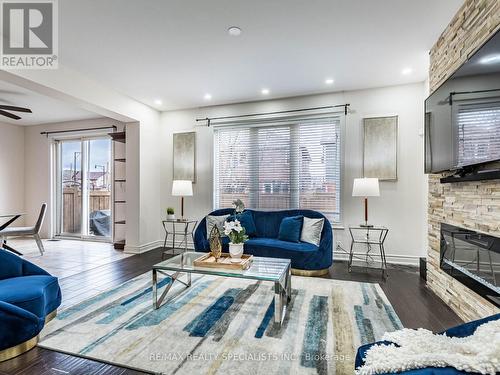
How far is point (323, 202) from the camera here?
4.57m

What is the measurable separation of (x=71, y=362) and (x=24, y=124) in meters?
7.26

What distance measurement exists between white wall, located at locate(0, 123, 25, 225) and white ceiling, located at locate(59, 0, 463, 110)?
176 inches

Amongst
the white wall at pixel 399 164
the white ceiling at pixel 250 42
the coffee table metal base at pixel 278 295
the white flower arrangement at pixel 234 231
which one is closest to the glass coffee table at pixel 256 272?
the coffee table metal base at pixel 278 295

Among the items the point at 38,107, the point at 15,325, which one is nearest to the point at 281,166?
the point at 15,325

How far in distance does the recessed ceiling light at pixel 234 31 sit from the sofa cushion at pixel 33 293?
3027 millimetres

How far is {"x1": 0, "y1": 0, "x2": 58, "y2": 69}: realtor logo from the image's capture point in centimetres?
245

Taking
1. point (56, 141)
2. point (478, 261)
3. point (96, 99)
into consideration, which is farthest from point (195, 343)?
point (56, 141)

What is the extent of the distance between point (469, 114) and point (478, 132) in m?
0.21

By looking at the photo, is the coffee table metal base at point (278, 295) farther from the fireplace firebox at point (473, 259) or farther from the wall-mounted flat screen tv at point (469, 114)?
the wall-mounted flat screen tv at point (469, 114)

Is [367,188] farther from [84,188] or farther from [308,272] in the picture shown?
[84,188]

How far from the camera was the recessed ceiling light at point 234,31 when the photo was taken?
2.75 m

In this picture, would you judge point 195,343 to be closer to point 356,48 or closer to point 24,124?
point 356,48

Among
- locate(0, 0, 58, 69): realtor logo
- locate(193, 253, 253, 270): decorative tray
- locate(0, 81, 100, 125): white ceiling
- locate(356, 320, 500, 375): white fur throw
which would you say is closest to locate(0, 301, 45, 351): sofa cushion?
locate(193, 253, 253, 270): decorative tray

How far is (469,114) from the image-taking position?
2080mm
